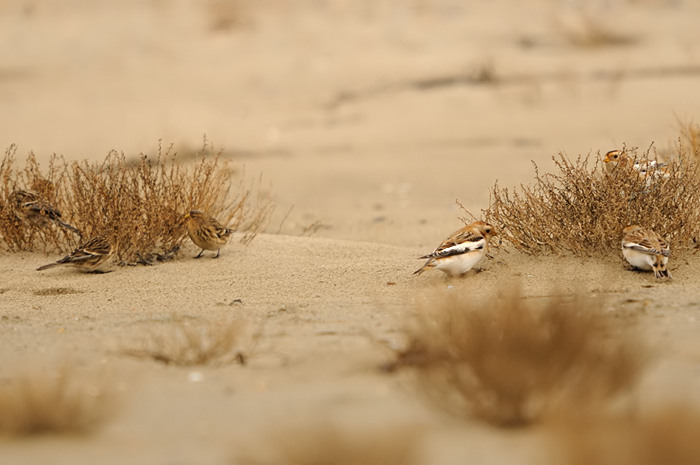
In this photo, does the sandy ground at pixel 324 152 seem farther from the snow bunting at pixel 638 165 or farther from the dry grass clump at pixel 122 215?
the snow bunting at pixel 638 165

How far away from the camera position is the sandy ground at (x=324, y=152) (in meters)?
4.73

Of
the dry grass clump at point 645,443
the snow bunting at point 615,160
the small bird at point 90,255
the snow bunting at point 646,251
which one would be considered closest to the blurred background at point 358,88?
the small bird at point 90,255

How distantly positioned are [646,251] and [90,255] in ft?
14.4

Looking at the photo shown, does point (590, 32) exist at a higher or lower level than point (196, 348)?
higher

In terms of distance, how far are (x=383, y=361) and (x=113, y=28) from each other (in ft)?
75.5

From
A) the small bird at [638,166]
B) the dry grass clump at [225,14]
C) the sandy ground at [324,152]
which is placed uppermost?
the dry grass clump at [225,14]

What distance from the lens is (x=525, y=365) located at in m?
4.32

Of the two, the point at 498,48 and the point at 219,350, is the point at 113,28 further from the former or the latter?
the point at 219,350

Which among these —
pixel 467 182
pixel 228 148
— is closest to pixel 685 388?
pixel 467 182

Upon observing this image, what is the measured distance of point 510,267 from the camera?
781cm

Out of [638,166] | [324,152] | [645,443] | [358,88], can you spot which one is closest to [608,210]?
[638,166]

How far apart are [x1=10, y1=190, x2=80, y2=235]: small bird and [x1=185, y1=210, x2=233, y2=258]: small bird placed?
103 cm

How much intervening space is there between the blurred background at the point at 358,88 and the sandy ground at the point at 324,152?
73mm

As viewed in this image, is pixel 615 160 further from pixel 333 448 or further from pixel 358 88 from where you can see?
pixel 358 88
